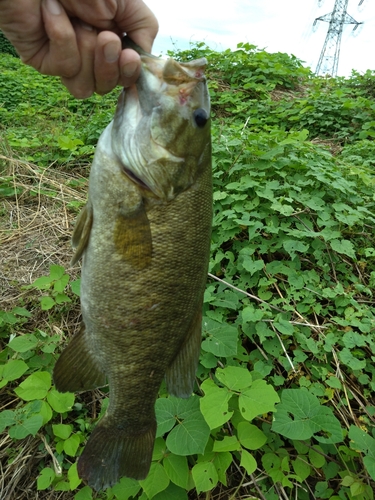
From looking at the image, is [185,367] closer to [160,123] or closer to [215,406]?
[215,406]

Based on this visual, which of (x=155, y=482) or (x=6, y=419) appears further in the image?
(x=6, y=419)

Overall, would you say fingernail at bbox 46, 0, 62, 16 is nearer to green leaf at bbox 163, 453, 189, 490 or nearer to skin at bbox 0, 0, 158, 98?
skin at bbox 0, 0, 158, 98

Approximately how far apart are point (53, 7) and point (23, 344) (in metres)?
1.88

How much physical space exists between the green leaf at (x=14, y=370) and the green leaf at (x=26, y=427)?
0.28 metres

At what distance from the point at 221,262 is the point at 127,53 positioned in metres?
2.13

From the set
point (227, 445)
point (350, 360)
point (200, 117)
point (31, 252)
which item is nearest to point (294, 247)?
point (350, 360)

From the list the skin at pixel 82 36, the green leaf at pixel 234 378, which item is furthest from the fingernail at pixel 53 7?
the green leaf at pixel 234 378

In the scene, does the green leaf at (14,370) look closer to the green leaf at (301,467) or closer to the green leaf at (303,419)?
the green leaf at (303,419)

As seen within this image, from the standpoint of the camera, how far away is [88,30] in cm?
147

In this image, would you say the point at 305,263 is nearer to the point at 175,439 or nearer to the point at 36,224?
the point at 175,439

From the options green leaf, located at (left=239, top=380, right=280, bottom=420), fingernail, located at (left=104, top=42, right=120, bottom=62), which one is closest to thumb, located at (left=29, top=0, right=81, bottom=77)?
fingernail, located at (left=104, top=42, right=120, bottom=62)

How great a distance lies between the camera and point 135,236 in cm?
135

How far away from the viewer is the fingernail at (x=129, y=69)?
1.30 meters

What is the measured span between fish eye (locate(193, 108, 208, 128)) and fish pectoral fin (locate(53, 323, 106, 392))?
0.94 metres
